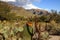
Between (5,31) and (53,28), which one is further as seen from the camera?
(53,28)

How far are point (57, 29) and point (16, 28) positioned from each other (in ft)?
38.9

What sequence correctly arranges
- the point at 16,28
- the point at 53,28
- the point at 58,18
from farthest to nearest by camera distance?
the point at 58,18 → the point at 53,28 → the point at 16,28

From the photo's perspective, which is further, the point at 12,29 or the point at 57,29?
the point at 57,29

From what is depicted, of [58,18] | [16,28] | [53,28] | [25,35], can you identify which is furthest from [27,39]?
[58,18]

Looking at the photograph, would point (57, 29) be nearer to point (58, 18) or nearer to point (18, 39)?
point (58, 18)

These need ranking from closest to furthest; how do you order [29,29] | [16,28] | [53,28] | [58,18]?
1. [29,29]
2. [16,28]
3. [53,28]
4. [58,18]

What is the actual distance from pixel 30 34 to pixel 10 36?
76cm

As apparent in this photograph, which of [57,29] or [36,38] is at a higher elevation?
[36,38]

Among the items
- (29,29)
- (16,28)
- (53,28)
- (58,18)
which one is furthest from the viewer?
(58,18)

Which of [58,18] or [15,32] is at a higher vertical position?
[15,32]

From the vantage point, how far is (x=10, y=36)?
22.3 ft

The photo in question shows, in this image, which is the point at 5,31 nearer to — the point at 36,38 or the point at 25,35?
the point at 25,35

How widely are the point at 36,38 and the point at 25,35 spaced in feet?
1.37

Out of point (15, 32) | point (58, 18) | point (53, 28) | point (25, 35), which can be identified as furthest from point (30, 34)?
point (58, 18)
